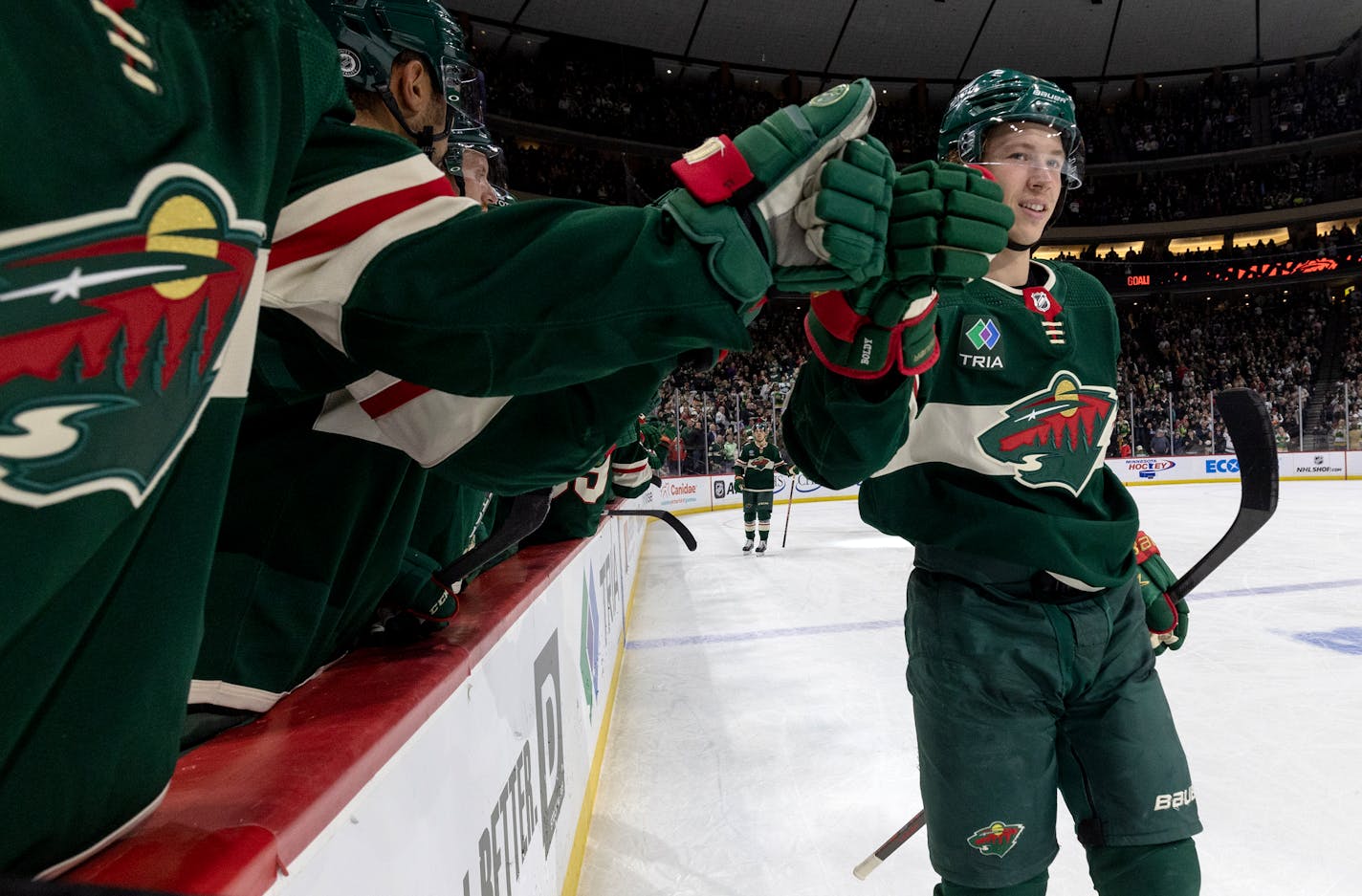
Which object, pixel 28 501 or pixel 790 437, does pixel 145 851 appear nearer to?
pixel 28 501

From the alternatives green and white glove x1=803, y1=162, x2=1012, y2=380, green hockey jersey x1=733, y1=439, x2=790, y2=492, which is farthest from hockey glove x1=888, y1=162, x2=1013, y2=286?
green hockey jersey x1=733, y1=439, x2=790, y2=492

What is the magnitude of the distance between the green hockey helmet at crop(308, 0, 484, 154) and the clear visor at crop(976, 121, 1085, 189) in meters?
Result: 0.94

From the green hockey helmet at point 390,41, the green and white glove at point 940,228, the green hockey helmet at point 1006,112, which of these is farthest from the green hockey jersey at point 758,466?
the green and white glove at point 940,228

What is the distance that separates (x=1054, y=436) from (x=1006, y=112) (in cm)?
58

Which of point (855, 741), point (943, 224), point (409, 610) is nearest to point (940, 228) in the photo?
point (943, 224)

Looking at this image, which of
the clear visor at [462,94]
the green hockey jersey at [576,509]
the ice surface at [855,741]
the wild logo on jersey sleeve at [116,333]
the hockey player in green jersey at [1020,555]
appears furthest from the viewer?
the green hockey jersey at [576,509]

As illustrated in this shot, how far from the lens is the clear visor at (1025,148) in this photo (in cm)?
143

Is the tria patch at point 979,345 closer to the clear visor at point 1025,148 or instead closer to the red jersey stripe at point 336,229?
the clear visor at point 1025,148

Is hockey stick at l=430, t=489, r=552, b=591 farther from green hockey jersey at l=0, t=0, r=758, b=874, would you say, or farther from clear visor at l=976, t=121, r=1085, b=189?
clear visor at l=976, t=121, r=1085, b=189

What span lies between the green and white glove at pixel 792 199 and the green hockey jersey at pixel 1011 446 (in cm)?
59

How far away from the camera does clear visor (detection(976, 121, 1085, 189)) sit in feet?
4.68

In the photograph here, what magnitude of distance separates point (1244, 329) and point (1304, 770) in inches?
820

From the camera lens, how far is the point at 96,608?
1.32 feet

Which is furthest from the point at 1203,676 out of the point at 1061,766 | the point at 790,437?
the point at 790,437
